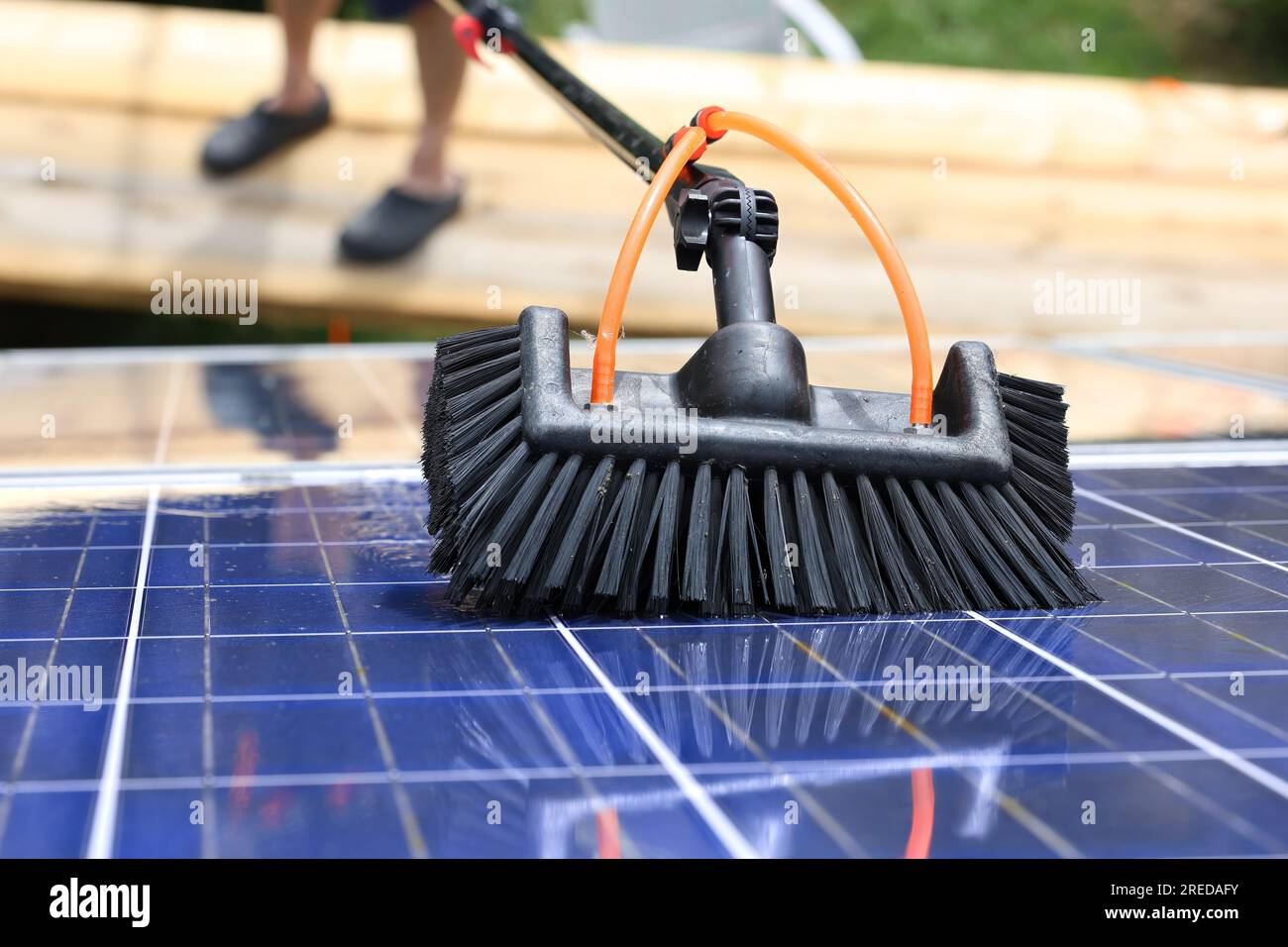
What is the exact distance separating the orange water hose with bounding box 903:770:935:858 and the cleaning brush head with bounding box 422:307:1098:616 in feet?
1.16

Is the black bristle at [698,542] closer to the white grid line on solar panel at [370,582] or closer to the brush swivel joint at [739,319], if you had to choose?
the brush swivel joint at [739,319]

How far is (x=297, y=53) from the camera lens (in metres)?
3.52

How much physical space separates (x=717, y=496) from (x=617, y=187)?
2450 mm

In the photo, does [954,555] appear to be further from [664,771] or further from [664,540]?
[664,771]

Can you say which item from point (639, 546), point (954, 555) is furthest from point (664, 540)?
point (954, 555)

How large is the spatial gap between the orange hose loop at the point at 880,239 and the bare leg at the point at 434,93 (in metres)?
1.97

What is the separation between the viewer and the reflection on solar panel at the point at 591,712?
81cm

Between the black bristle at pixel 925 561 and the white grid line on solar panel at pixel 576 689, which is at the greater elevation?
the black bristle at pixel 925 561

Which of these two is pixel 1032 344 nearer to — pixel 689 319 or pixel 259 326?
pixel 689 319

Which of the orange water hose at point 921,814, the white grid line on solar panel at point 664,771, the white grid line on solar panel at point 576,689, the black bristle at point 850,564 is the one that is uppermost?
the black bristle at point 850,564

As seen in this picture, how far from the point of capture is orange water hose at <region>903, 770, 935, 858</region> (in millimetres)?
787

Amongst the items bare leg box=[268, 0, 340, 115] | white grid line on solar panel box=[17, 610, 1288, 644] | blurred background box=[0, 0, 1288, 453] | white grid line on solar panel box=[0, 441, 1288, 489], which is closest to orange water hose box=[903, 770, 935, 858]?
white grid line on solar panel box=[17, 610, 1288, 644]

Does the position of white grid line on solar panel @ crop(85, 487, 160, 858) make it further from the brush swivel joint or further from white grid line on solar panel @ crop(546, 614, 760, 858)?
the brush swivel joint

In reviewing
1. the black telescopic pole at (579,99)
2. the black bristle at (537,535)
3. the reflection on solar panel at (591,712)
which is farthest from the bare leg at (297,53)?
the black bristle at (537,535)
